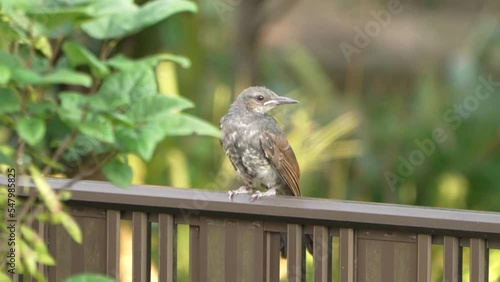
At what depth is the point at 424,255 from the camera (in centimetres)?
248

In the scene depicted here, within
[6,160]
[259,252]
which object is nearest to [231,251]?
[259,252]

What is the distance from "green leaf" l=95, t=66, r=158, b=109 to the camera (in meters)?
1.43

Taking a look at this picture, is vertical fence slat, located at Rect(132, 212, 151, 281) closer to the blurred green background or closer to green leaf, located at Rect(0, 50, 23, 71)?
green leaf, located at Rect(0, 50, 23, 71)

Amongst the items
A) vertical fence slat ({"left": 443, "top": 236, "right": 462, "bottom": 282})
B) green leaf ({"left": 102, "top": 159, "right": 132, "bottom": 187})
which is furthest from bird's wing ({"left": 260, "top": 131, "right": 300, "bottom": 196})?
green leaf ({"left": 102, "top": 159, "right": 132, "bottom": 187})

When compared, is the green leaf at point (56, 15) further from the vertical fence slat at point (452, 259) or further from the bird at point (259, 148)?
the bird at point (259, 148)

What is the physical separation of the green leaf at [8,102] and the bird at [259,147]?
244cm

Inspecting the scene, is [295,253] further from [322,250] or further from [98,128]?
[98,128]

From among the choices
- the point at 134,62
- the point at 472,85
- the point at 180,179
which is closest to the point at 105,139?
the point at 134,62

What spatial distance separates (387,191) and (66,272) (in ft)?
11.6

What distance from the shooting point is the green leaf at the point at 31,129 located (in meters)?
1.38

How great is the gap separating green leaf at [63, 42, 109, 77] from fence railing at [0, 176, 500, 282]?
122 cm

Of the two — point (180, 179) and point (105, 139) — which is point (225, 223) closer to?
point (105, 139)

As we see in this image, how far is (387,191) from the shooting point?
20.4 feet

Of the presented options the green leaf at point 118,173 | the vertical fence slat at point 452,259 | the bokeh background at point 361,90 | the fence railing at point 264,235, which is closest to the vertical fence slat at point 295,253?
the fence railing at point 264,235
